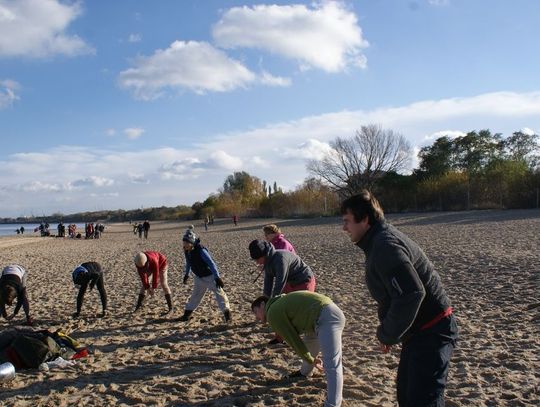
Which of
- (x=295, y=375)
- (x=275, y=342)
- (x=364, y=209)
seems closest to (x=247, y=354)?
(x=275, y=342)

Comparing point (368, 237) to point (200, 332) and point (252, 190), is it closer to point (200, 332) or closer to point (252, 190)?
point (200, 332)

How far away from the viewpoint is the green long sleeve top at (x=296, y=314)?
4371mm

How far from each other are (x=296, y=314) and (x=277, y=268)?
1530 millimetres

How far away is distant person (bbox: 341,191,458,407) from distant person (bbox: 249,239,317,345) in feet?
8.93

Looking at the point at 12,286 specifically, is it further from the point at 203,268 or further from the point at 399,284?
the point at 399,284

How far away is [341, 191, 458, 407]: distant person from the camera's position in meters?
2.88

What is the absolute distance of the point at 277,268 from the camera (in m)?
5.94

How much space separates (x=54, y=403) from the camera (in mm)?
5055

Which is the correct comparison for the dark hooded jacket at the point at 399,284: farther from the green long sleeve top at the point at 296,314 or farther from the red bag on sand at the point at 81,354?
the red bag on sand at the point at 81,354

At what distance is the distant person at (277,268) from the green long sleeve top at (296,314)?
1181mm

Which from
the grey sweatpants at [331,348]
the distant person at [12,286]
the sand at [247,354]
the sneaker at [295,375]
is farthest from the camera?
the distant person at [12,286]

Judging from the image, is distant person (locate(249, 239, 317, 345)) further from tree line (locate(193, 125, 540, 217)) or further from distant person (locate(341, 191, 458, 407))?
tree line (locate(193, 125, 540, 217))

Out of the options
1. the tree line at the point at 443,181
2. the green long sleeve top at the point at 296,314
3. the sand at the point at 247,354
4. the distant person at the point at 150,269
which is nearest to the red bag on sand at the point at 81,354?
the sand at the point at 247,354

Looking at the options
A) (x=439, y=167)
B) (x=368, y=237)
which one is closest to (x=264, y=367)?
(x=368, y=237)
